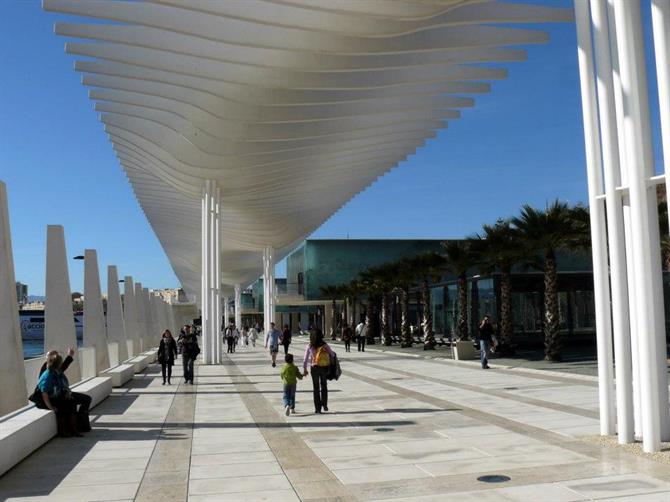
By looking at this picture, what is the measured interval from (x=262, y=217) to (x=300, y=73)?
21.7 metres

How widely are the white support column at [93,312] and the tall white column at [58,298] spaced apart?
11.0 feet

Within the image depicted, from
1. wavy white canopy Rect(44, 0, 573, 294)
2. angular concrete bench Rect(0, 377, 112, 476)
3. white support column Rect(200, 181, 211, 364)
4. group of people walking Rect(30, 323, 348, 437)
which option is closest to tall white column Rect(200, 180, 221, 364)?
white support column Rect(200, 181, 211, 364)

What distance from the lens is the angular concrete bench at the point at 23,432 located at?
24.8 feet

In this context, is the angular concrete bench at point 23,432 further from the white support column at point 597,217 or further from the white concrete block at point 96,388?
Answer: the white support column at point 597,217

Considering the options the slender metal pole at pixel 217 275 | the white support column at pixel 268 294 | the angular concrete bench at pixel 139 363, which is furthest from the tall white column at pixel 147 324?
the white support column at pixel 268 294

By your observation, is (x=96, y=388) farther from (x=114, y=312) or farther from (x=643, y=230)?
(x=643, y=230)

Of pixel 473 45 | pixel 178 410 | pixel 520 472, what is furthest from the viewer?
pixel 473 45

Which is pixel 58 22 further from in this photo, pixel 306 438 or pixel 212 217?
pixel 212 217

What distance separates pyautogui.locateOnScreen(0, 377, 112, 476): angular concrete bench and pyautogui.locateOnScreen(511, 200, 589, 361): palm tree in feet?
52.6

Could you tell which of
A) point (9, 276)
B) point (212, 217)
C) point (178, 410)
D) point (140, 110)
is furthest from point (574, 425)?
point (212, 217)

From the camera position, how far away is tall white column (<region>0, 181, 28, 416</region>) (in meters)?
9.27

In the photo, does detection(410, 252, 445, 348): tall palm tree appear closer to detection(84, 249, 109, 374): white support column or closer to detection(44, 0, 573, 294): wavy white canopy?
detection(44, 0, 573, 294): wavy white canopy

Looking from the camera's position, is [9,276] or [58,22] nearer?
[9,276]

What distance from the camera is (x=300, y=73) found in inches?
647
